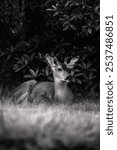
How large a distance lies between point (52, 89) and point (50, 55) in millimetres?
919

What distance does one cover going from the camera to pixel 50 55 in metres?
12.1

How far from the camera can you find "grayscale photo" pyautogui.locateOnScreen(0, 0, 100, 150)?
36.3 feet

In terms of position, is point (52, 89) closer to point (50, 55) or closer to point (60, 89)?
point (60, 89)

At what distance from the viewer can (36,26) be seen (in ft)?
43.7

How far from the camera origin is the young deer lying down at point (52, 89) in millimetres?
11203

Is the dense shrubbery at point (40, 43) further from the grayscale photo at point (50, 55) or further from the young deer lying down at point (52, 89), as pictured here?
the young deer lying down at point (52, 89)

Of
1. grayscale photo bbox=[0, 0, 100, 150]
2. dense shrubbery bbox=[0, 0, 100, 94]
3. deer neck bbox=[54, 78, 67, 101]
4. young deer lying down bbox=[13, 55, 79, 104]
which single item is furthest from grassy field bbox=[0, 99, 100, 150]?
dense shrubbery bbox=[0, 0, 100, 94]

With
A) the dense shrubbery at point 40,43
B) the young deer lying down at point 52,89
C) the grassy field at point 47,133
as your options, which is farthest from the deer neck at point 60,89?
the grassy field at point 47,133

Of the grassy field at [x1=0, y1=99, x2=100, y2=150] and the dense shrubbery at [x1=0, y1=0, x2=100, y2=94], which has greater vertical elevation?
the dense shrubbery at [x1=0, y1=0, x2=100, y2=94]

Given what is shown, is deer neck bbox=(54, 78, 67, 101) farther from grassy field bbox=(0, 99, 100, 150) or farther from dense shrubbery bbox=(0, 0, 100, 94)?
grassy field bbox=(0, 99, 100, 150)

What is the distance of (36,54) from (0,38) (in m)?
1.17

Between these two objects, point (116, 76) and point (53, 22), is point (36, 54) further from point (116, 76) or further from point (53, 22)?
point (116, 76)

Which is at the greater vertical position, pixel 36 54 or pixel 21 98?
pixel 36 54

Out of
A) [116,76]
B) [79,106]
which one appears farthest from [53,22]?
[116,76]
